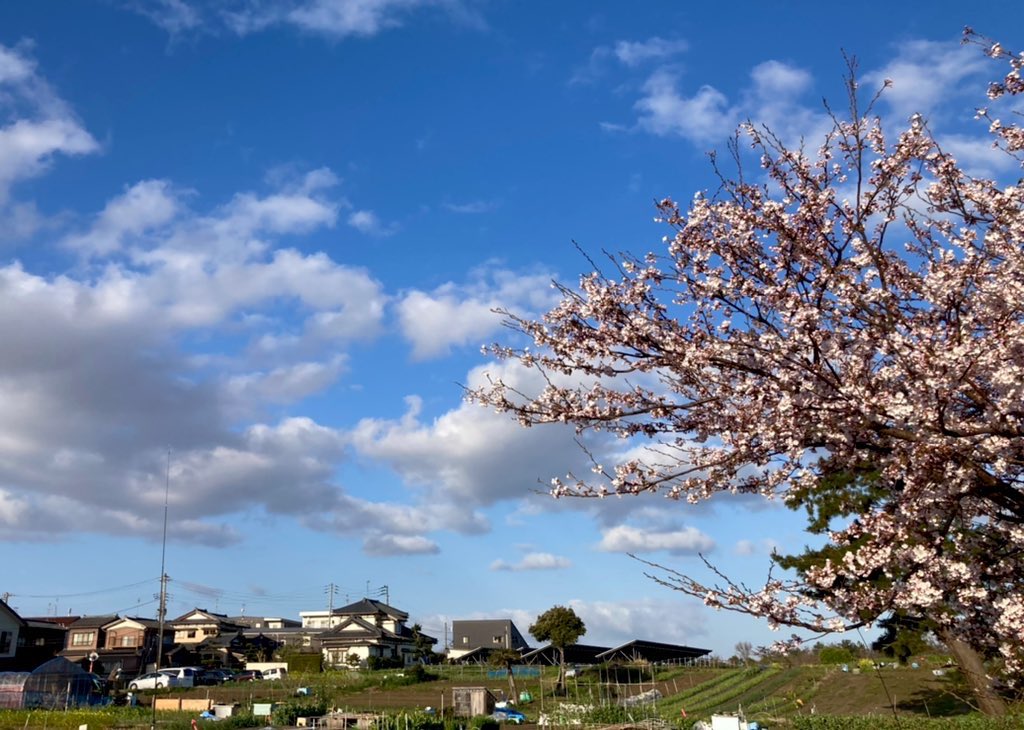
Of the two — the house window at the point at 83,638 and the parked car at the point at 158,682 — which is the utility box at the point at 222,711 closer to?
the parked car at the point at 158,682

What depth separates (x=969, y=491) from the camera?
4449 mm

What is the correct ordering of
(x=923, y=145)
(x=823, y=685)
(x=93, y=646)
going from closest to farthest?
(x=923, y=145)
(x=823, y=685)
(x=93, y=646)

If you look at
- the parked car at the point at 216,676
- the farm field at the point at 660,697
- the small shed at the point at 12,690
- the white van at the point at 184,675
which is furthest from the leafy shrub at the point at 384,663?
the small shed at the point at 12,690

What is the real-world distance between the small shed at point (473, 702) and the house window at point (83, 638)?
3854 cm

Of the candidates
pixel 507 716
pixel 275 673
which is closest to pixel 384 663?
pixel 275 673

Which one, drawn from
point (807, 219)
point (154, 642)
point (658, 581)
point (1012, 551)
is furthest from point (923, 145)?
point (154, 642)

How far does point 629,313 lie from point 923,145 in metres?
2.17

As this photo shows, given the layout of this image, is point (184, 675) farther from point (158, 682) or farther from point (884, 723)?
point (884, 723)

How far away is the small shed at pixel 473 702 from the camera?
88.7ft

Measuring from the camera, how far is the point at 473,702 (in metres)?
27.3

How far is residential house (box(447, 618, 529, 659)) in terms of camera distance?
6462 cm

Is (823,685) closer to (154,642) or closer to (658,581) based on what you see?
(658,581)

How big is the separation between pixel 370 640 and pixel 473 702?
28.7 m

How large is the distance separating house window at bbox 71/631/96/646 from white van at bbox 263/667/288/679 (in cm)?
1460
